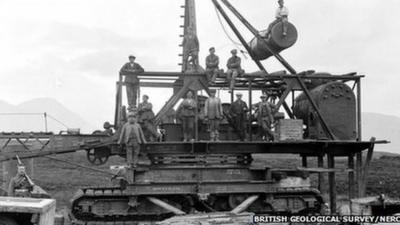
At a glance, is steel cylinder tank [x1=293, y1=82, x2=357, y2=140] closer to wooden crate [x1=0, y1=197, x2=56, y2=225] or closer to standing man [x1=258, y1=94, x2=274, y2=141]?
standing man [x1=258, y1=94, x2=274, y2=141]

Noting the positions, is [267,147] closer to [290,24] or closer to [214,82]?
[214,82]

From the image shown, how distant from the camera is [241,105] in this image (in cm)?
1586

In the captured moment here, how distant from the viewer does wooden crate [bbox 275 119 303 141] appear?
49.6 feet

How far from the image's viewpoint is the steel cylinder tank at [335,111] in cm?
1574

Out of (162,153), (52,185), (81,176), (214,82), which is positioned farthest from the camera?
(81,176)

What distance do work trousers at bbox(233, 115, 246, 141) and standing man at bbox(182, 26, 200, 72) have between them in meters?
1.87

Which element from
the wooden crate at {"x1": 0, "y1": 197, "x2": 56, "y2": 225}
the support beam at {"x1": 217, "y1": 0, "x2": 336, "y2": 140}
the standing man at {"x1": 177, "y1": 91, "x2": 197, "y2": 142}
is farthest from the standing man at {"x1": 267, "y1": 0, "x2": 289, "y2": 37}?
the wooden crate at {"x1": 0, "y1": 197, "x2": 56, "y2": 225}

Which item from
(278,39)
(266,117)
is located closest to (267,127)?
(266,117)

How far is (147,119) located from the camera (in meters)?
15.2

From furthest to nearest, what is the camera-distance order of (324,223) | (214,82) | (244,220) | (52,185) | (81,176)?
(81,176) → (52,185) → (214,82) → (324,223) → (244,220)

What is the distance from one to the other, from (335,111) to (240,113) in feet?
8.82

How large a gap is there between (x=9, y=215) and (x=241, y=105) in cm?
850

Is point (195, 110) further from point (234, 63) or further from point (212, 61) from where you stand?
point (234, 63)

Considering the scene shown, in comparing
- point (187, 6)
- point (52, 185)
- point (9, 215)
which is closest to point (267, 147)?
point (187, 6)
